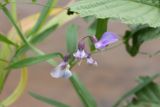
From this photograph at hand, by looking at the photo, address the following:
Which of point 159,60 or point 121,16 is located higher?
point 121,16

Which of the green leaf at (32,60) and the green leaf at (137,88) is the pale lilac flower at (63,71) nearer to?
the green leaf at (32,60)

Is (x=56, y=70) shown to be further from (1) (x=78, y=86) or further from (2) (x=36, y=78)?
(2) (x=36, y=78)

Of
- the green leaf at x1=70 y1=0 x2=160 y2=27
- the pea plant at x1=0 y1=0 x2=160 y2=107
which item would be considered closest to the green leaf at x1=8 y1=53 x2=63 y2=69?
the pea plant at x1=0 y1=0 x2=160 y2=107

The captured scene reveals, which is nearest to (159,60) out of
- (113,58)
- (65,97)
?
(113,58)

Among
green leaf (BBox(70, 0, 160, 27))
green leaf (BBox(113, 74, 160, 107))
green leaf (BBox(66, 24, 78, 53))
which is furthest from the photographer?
green leaf (BBox(113, 74, 160, 107))

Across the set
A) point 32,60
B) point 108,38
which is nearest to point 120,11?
point 108,38

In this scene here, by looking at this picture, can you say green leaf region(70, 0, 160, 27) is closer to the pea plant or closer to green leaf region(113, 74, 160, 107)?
the pea plant

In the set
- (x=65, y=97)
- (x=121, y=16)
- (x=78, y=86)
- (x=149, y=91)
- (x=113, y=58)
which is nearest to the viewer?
(x=121, y=16)

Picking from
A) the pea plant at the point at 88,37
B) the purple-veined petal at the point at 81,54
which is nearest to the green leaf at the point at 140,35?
the pea plant at the point at 88,37
